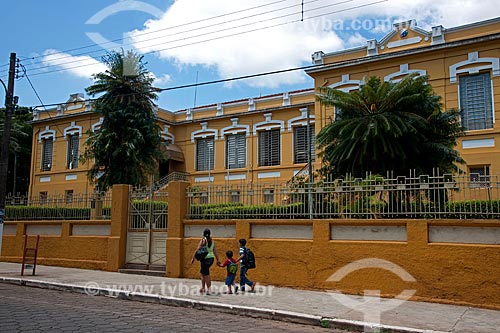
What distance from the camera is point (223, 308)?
31.2 ft

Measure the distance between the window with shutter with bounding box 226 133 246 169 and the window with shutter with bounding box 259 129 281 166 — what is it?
43.2 inches

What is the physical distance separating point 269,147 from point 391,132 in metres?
14.2

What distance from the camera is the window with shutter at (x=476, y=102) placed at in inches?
775

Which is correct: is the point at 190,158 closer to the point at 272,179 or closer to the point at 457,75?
the point at 272,179

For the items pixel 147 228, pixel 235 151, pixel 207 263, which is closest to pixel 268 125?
pixel 235 151

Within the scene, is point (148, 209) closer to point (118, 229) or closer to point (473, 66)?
point (118, 229)

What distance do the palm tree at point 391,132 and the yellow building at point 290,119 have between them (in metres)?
3.52

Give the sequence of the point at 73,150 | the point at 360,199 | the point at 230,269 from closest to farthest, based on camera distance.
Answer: the point at 230,269, the point at 360,199, the point at 73,150

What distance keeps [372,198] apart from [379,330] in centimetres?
381

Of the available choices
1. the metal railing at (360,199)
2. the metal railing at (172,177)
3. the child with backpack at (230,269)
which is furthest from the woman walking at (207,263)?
the metal railing at (172,177)

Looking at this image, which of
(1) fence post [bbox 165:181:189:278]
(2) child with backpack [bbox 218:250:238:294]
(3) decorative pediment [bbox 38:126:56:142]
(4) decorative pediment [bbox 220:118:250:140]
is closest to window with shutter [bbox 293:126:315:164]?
(4) decorative pediment [bbox 220:118:250:140]

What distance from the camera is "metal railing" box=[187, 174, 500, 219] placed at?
10.1 meters

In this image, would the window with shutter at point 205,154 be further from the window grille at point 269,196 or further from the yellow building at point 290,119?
the window grille at point 269,196

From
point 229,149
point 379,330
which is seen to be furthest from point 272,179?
point 379,330
